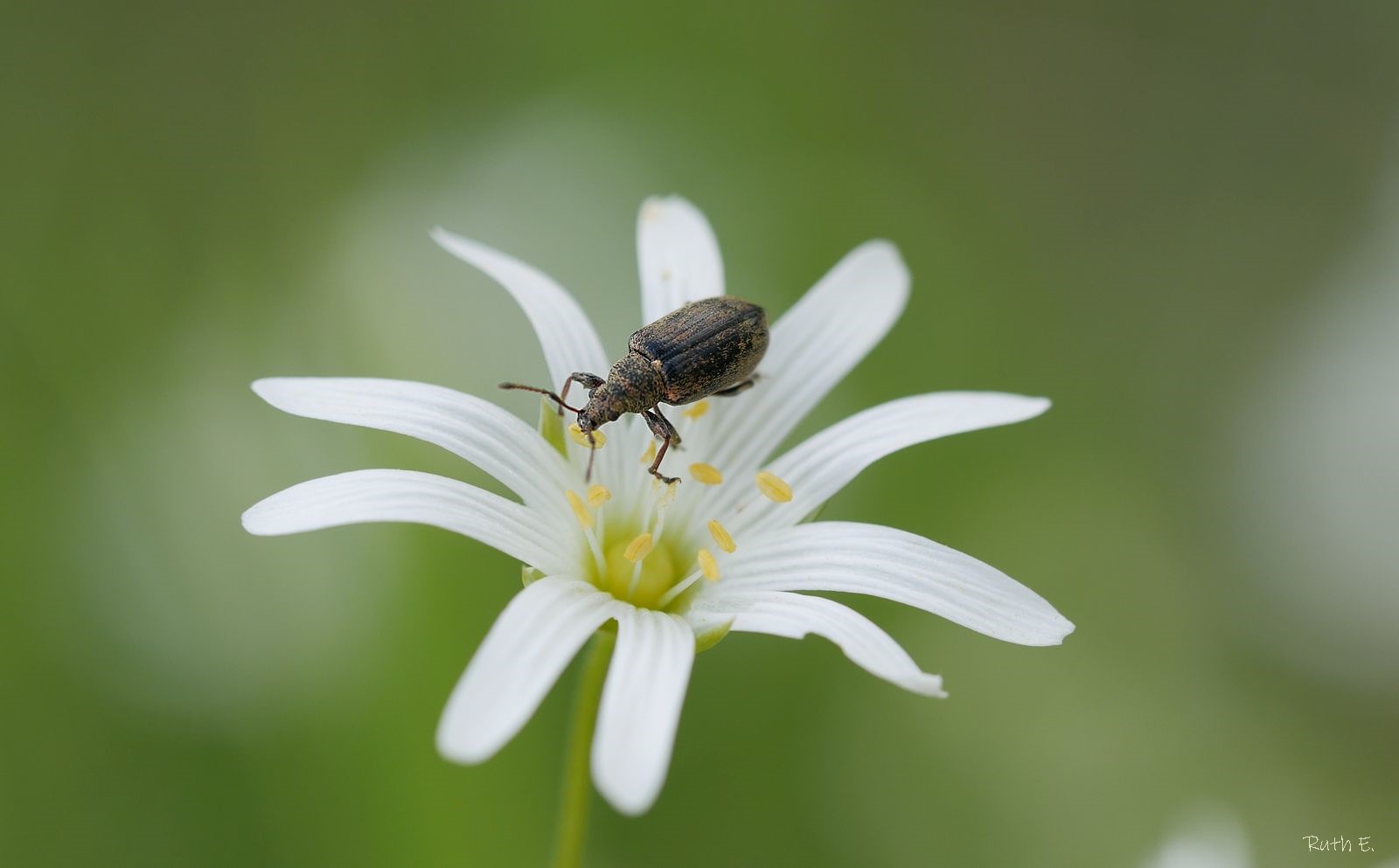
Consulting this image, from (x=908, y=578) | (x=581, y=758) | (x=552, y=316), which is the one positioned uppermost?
(x=552, y=316)

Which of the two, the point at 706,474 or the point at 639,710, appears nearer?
the point at 639,710

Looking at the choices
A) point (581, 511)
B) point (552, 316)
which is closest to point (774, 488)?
point (581, 511)

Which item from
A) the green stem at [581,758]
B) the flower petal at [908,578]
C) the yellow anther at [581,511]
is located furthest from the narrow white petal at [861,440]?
the green stem at [581,758]

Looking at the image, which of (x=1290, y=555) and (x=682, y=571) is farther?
(x=1290, y=555)

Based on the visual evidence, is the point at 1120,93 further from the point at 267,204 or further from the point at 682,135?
the point at 267,204

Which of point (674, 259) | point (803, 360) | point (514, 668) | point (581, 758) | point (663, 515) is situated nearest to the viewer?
point (514, 668)

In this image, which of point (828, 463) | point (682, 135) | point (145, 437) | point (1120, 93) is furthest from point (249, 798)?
point (1120, 93)

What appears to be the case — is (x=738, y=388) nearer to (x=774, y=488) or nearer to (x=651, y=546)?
(x=774, y=488)
